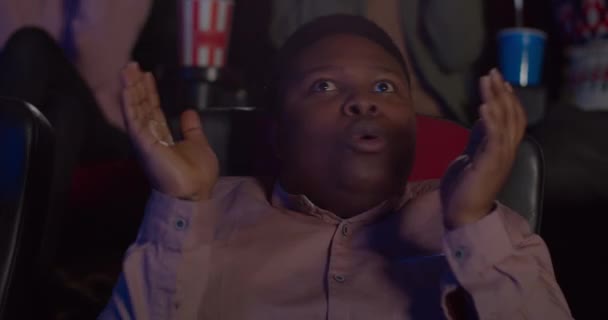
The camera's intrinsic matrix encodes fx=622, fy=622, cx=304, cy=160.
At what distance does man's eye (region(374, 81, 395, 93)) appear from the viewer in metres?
1.06

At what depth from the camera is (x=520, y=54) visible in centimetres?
160

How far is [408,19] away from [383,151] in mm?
728

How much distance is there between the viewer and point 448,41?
5.15ft

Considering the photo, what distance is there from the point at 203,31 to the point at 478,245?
1.14 m

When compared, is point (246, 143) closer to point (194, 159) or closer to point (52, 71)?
point (194, 159)

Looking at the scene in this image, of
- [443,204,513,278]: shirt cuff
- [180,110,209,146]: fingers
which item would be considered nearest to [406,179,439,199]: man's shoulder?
[443,204,513,278]: shirt cuff

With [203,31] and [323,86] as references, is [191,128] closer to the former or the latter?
[323,86]

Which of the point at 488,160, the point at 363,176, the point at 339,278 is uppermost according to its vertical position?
the point at 488,160

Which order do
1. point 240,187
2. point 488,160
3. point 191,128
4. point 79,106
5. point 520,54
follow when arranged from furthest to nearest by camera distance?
point 520,54 → point 79,106 → point 240,187 → point 191,128 → point 488,160

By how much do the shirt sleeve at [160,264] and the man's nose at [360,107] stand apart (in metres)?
0.27

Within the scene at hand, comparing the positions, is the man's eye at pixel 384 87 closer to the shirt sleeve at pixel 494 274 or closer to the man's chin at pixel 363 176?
the man's chin at pixel 363 176

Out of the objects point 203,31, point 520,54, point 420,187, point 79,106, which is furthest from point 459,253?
point 203,31

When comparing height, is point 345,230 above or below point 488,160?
below

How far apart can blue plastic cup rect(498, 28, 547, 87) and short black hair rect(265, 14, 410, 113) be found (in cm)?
54
